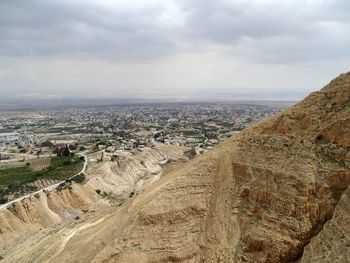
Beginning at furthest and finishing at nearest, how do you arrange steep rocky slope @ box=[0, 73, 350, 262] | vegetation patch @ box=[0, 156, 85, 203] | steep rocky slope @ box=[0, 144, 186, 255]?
vegetation patch @ box=[0, 156, 85, 203]
steep rocky slope @ box=[0, 144, 186, 255]
steep rocky slope @ box=[0, 73, 350, 262]

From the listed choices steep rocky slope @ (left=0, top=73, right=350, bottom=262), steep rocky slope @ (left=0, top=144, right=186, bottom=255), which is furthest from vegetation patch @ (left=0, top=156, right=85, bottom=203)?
steep rocky slope @ (left=0, top=73, right=350, bottom=262)

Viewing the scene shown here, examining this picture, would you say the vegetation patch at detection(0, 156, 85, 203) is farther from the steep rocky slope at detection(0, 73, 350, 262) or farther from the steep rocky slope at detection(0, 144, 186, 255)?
the steep rocky slope at detection(0, 73, 350, 262)

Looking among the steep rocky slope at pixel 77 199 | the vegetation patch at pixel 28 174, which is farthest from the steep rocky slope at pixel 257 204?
the vegetation patch at pixel 28 174

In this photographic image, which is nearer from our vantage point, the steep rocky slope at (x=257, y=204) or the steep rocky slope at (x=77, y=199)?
the steep rocky slope at (x=257, y=204)

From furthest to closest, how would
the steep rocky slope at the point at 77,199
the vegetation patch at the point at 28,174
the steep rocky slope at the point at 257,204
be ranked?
1. the vegetation patch at the point at 28,174
2. the steep rocky slope at the point at 77,199
3. the steep rocky slope at the point at 257,204

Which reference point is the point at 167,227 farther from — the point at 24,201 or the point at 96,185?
the point at 96,185

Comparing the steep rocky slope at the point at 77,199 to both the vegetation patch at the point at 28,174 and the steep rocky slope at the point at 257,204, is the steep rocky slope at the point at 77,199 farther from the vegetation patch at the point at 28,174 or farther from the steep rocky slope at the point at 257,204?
the steep rocky slope at the point at 257,204

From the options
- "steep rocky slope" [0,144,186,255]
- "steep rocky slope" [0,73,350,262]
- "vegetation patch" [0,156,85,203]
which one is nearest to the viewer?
"steep rocky slope" [0,73,350,262]

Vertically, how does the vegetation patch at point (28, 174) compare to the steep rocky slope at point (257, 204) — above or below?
below
